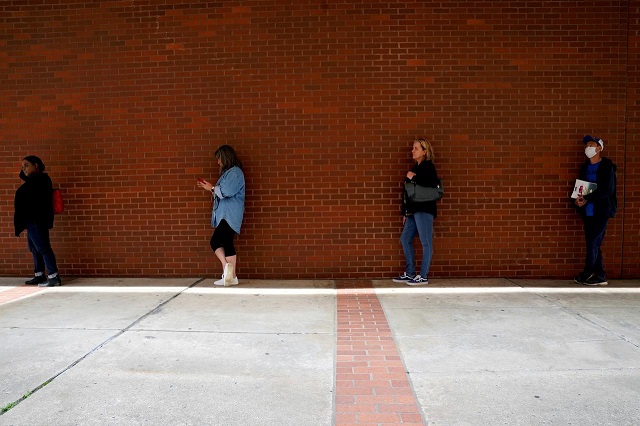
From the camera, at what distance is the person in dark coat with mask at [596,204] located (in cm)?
573

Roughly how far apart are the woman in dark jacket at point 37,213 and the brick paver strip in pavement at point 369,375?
3798mm

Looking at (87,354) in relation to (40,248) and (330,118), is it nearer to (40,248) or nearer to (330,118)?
(40,248)

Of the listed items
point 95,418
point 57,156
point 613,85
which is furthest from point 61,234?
point 613,85

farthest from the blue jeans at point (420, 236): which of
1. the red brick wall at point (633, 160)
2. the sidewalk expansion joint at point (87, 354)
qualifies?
the sidewalk expansion joint at point (87, 354)

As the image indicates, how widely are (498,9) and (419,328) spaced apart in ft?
14.1

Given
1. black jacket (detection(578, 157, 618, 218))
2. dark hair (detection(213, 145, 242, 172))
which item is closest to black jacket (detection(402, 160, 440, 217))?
black jacket (detection(578, 157, 618, 218))

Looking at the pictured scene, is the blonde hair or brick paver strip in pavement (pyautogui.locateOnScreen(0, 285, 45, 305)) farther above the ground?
the blonde hair

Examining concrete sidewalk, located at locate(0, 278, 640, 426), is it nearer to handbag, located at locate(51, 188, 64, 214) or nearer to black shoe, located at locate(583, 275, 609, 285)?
black shoe, located at locate(583, 275, 609, 285)

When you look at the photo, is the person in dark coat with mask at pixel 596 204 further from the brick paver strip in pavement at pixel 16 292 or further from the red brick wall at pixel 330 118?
the brick paver strip in pavement at pixel 16 292

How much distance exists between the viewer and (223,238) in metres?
5.96

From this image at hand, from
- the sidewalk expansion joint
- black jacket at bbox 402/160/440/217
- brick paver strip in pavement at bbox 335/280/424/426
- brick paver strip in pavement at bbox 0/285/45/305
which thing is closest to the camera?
brick paver strip in pavement at bbox 335/280/424/426

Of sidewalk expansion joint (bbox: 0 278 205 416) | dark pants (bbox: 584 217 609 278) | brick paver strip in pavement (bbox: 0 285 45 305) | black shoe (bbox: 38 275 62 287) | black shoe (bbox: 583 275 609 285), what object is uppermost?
dark pants (bbox: 584 217 609 278)

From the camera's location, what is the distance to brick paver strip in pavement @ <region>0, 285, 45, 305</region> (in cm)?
552

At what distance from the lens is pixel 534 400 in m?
2.91
